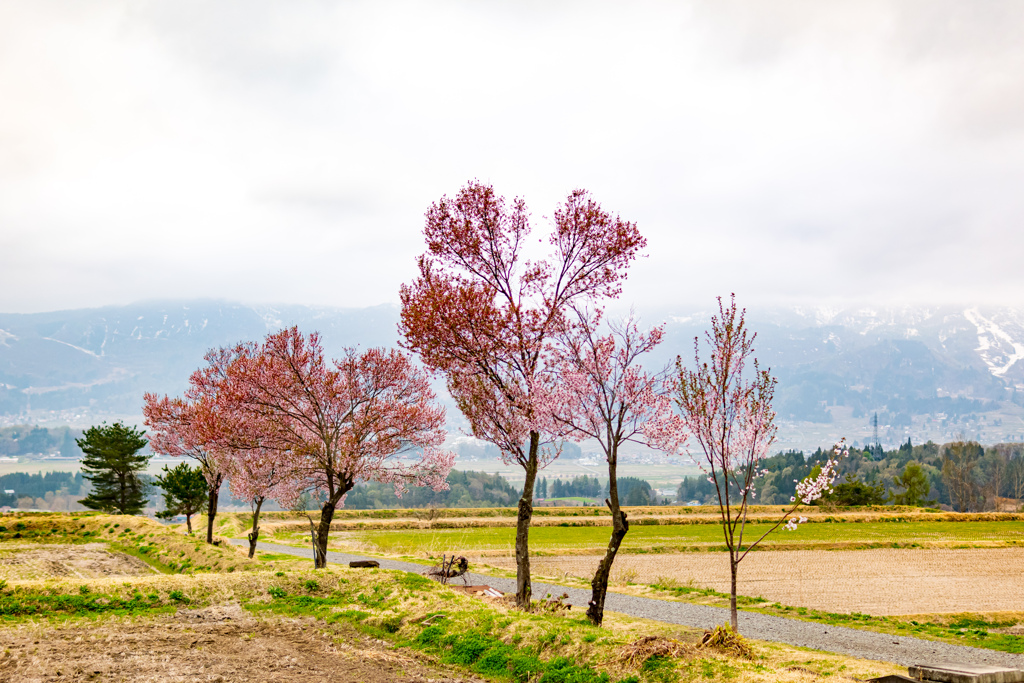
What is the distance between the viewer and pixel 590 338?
19828 mm

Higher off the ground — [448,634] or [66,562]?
[448,634]

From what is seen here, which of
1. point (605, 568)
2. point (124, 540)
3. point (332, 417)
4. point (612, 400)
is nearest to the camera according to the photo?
A: point (605, 568)

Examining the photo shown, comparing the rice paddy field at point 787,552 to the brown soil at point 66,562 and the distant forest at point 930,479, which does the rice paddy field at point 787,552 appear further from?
the distant forest at point 930,479

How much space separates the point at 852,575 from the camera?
1451 inches


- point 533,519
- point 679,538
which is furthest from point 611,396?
point 533,519

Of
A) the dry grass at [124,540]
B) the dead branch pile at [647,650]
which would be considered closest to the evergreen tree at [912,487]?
the dry grass at [124,540]

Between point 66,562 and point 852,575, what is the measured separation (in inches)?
1593

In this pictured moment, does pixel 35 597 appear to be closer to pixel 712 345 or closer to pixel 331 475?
pixel 331 475

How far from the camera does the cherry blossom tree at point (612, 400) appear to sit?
19297mm

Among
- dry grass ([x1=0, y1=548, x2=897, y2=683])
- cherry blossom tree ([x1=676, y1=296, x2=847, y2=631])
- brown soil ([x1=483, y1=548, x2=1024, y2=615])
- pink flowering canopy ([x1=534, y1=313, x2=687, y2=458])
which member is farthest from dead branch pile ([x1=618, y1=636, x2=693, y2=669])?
brown soil ([x1=483, y1=548, x2=1024, y2=615])

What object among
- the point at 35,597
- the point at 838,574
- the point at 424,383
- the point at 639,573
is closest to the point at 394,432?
the point at 424,383

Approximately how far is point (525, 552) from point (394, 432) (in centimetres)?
1000

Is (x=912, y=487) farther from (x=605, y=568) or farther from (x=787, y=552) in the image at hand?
(x=605, y=568)

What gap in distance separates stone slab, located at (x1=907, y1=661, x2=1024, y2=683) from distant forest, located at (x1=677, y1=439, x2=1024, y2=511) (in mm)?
84241
